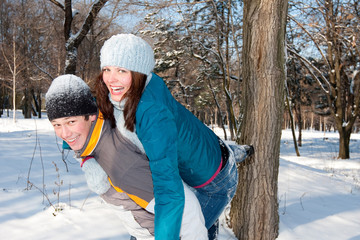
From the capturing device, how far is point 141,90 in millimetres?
1487

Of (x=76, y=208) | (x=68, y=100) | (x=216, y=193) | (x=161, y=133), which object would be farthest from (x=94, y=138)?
(x=76, y=208)

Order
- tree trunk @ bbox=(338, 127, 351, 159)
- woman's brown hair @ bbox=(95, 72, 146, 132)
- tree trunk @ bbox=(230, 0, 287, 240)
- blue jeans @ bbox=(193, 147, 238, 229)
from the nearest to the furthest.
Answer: woman's brown hair @ bbox=(95, 72, 146, 132) → blue jeans @ bbox=(193, 147, 238, 229) → tree trunk @ bbox=(230, 0, 287, 240) → tree trunk @ bbox=(338, 127, 351, 159)

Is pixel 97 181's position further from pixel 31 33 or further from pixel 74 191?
pixel 31 33

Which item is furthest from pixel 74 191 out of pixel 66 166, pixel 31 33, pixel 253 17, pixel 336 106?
→ pixel 31 33

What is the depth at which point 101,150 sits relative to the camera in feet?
4.88

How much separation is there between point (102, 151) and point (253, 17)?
2.15 metres

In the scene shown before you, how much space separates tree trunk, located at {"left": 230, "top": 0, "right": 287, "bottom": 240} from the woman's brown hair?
1.57 meters

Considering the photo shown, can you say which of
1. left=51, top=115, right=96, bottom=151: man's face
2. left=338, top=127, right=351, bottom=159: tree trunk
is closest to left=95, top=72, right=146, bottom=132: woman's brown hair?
left=51, top=115, right=96, bottom=151: man's face

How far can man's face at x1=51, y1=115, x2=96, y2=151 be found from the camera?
1496 millimetres

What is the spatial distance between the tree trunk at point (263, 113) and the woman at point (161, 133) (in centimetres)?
86

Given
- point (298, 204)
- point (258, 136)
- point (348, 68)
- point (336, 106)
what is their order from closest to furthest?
point (258, 136) < point (298, 204) < point (336, 106) < point (348, 68)

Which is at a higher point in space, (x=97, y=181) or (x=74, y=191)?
(x=97, y=181)

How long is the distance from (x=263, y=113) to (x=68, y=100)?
191cm

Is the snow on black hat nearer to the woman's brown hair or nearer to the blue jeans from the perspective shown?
the woman's brown hair
